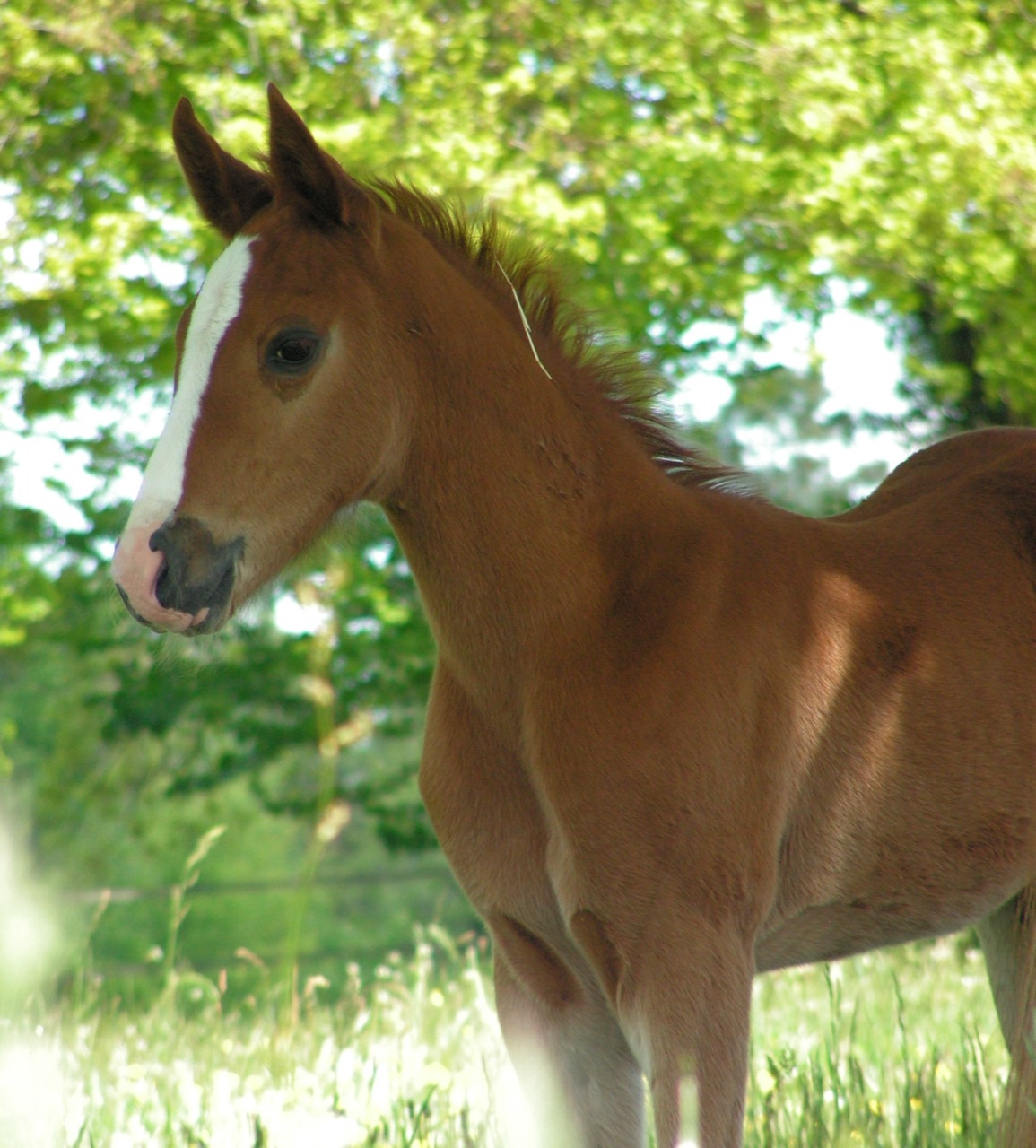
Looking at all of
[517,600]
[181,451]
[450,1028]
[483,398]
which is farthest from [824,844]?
[450,1028]

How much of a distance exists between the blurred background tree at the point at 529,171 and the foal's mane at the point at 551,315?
A: 341 cm

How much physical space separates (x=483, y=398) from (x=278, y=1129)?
1.52 m

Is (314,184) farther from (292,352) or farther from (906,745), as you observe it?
(906,745)

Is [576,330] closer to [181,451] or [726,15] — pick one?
[181,451]

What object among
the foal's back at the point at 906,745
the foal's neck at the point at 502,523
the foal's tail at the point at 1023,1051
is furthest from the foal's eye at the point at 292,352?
the foal's tail at the point at 1023,1051

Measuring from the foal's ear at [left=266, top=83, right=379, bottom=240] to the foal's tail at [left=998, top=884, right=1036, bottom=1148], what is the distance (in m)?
2.14

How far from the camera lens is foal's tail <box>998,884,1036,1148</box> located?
2684 millimetres

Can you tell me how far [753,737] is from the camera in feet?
7.82

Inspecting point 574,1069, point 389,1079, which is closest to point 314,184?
point 574,1069

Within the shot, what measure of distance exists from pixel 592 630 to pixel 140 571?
2.83 feet

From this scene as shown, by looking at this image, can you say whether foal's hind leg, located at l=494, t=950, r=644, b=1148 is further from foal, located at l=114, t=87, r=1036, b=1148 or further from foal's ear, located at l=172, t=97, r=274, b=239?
foal's ear, located at l=172, t=97, r=274, b=239

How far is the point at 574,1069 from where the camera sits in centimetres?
249

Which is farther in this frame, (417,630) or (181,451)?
(417,630)

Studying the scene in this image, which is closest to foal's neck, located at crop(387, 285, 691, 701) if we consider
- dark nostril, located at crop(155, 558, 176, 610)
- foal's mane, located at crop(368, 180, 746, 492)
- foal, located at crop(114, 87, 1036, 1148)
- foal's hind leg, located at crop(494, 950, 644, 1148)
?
foal, located at crop(114, 87, 1036, 1148)
